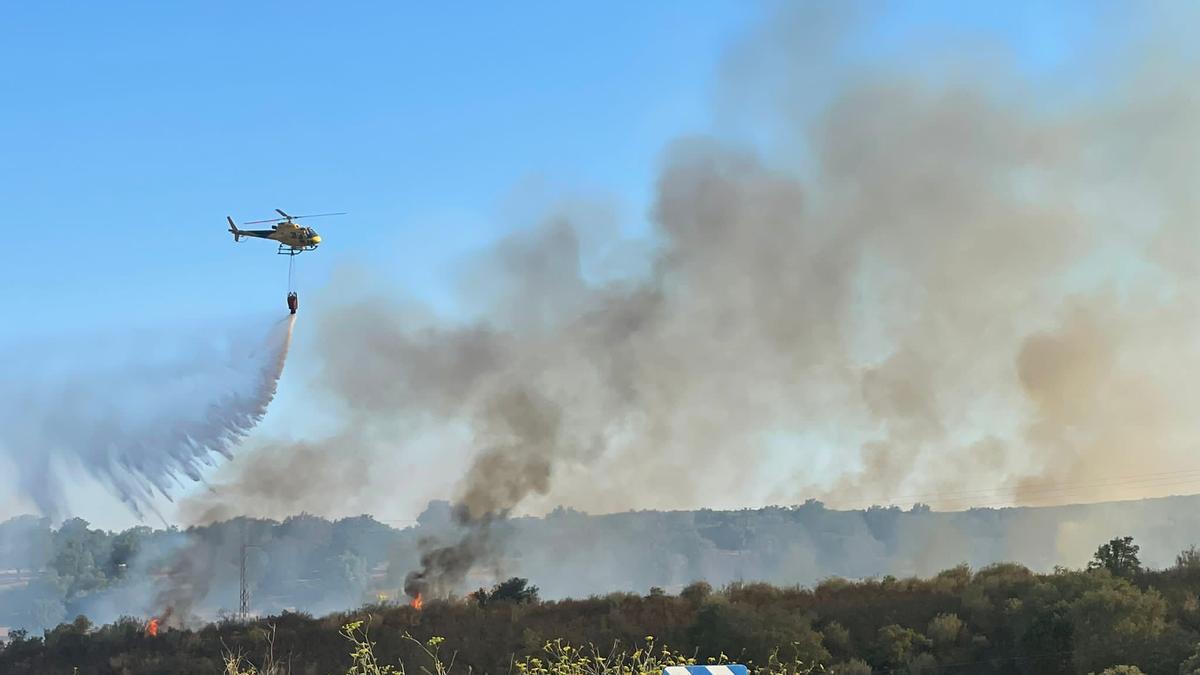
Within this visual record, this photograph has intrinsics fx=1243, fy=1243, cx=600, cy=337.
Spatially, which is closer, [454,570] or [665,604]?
[665,604]

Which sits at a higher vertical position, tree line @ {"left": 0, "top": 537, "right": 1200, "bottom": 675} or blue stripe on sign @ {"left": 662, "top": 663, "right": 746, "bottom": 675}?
tree line @ {"left": 0, "top": 537, "right": 1200, "bottom": 675}

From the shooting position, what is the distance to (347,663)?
83.8 meters

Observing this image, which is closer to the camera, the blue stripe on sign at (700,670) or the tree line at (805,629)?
the blue stripe on sign at (700,670)

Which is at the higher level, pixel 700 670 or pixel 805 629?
pixel 805 629

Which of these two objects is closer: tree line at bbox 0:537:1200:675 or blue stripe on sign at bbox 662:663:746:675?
blue stripe on sign at bbox 662:663:746:675

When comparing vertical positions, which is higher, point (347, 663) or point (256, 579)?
point (256, 579)

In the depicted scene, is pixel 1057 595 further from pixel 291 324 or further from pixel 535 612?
pixel 291 324

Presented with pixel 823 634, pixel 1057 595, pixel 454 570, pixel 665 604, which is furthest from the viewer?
pixel 454 570

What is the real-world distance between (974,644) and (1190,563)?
31.4 meters

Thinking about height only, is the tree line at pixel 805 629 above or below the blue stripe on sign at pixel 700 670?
above

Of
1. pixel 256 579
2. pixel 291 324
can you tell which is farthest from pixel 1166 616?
pixel 256 579

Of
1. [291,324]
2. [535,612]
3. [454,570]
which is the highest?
[291,324]

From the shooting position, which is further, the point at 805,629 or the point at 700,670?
the point at 805,629

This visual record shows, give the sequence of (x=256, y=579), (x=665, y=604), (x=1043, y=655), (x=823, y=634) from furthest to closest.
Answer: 1. (x=256, y=579)
2. (x=665, y=604)
3. (x=823, y=634)
4. (x=1043, y=655)
